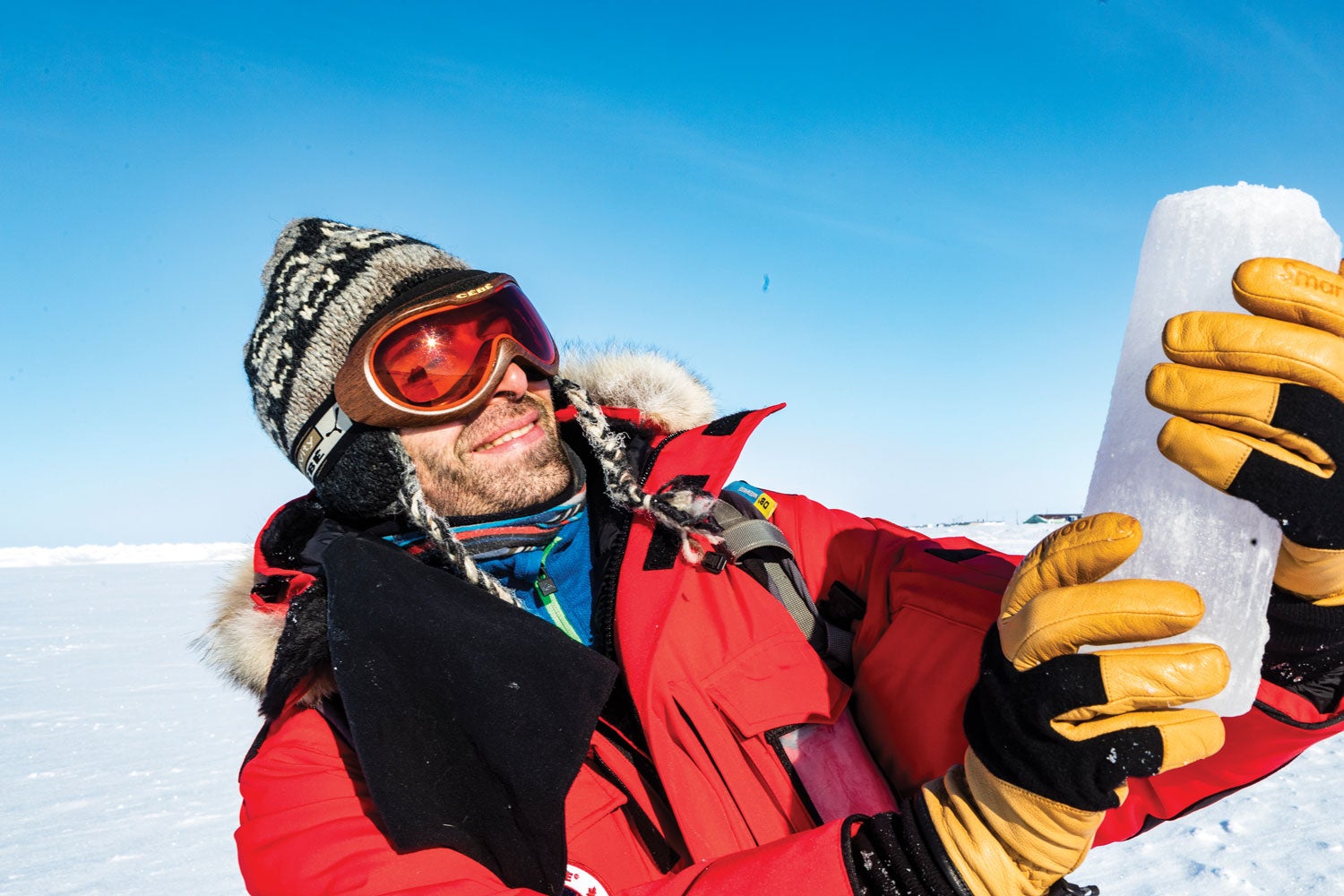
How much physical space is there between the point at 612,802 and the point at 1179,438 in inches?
59.2

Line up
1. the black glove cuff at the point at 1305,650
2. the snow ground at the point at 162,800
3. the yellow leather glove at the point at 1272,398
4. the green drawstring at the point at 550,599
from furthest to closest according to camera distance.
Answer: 1. the snow ground at the point at 162,800
2. the green drawstring at the point at 550,599
3. the black glove cuff at the point at 1305,650
4. the yellow leather glove at the point at 1272,398

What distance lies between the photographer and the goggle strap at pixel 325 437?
93.8 inches

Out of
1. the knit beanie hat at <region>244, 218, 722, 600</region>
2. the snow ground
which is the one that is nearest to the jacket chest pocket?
the knit beanie hat at <region>244, 218, 722, 600</region>

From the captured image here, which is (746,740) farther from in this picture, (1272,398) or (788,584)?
(1272,398)

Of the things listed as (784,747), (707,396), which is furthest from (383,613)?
(707,396)

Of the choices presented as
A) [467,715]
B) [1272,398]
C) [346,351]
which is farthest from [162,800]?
[1272,398]

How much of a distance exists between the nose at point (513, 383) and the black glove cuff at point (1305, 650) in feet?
6.30

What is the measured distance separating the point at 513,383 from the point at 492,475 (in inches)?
11.7

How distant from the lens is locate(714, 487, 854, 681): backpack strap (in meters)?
1.90

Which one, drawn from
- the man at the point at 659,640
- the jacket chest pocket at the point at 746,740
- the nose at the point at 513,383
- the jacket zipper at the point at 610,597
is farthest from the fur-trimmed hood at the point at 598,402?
the jacket chest pocket at the point at 746,740

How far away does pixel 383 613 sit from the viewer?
1.91 metres

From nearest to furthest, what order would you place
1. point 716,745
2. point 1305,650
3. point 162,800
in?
1. point 1305,650
2. point 716,745
3. point 162,800

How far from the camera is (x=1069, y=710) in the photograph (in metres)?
1.06

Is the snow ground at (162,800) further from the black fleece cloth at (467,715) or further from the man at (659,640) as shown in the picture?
the black fleece cloth at (467,715)
